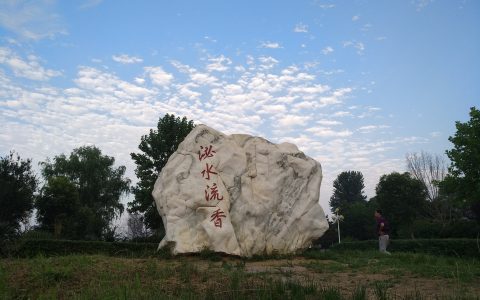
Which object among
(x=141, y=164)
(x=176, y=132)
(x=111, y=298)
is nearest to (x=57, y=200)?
(x=141, y=164)

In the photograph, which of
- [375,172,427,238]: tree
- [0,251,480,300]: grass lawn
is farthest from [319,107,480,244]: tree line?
[0,251,480,300]: grass lawn

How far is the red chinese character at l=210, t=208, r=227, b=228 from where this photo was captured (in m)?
12.3

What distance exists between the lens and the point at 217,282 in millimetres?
6879

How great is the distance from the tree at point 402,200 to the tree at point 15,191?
28.9 metres

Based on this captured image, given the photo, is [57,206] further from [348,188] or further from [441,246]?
[348,188]

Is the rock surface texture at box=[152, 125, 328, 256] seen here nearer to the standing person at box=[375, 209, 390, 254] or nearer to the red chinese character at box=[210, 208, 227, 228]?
the red chinese character at box=[210, 208, 227, 228]

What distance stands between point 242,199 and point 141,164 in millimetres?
14823

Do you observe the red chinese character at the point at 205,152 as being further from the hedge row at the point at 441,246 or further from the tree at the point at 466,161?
the tree at the point at 466,161

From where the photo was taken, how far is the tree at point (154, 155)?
85.0 ft

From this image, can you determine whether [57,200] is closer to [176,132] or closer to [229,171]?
[176,132]

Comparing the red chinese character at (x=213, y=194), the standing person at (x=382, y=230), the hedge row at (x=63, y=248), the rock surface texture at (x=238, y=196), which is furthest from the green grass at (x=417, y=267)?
the hedge row at (x=63, y=248)

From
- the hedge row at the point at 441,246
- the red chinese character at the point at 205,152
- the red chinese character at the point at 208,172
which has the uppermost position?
the red chinese character at the point at 205,152

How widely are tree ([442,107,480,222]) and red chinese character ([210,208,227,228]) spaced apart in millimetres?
13136

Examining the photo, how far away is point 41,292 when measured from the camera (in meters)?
6.36
